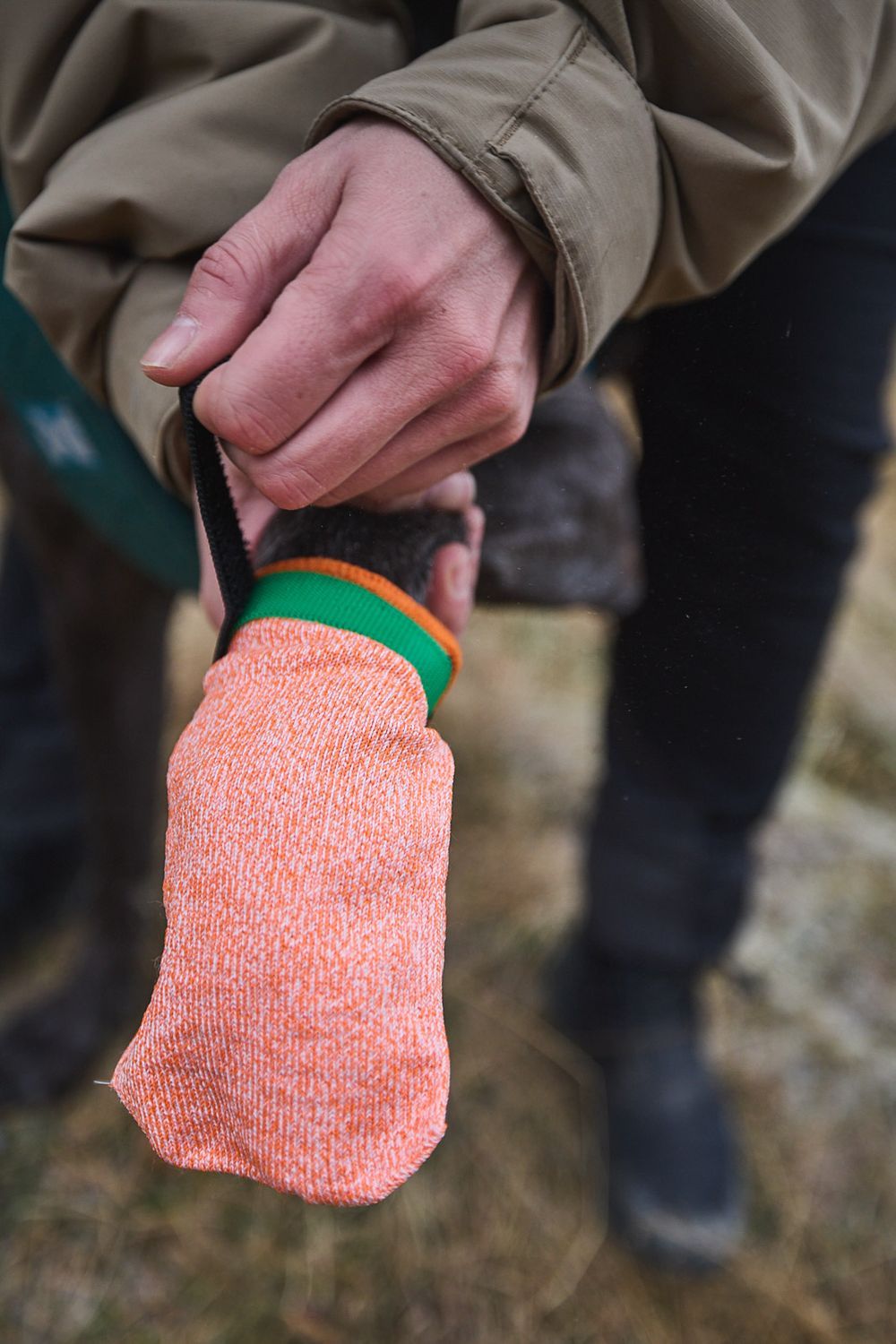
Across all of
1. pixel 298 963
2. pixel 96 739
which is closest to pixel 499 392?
pixel 298 963

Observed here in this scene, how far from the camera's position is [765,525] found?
1.84 feet

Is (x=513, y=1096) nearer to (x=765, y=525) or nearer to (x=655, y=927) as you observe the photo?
(x=655, y=927)

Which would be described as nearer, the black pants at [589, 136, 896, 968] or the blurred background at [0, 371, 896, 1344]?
the black pants at [589, 136, 896, 968]

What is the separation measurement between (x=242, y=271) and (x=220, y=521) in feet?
0.33

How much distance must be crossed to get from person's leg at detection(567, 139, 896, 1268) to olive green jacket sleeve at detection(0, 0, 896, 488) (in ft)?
0.20

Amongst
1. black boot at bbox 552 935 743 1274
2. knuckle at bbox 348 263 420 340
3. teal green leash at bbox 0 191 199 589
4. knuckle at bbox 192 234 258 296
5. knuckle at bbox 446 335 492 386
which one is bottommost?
black boot at bbox 552 935 743 1274

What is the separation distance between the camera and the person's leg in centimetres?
46

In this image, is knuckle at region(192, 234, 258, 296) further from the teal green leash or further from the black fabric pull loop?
the teal green leash

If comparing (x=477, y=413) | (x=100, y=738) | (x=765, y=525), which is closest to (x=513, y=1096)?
(x=100, y=738)

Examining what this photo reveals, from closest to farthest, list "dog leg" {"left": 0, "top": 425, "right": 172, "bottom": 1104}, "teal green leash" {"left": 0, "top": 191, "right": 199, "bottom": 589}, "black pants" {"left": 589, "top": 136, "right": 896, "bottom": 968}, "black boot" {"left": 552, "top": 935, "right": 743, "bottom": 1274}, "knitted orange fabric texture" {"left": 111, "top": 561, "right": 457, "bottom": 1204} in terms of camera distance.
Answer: "knitted orange fabric texture" {"left": 111, "top": 561, "right": 457, "bottom": 1204} < "black pants" {"left": 589, "top": 136, "right": 896, "bottom": 968} < "teal green leash" {"left": 0, "top": 191, "right": 199, "bottom": 589} < "dog leg" {"left": 0, "top": 425, "right": 172, "bottom": 1104} < "black boot" {"left": 552, "top": 935, "right": 743, "bottom": 1274}

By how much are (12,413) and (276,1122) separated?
62 centimetres

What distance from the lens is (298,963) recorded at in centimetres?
34

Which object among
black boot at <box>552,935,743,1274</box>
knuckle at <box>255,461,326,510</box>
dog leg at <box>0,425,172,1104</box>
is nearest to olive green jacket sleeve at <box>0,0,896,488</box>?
knuckle at <box>255,461,326,510</box>

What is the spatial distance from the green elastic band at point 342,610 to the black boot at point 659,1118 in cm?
76
